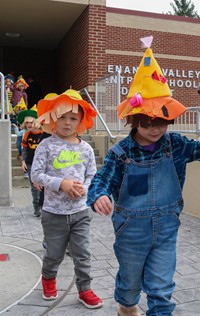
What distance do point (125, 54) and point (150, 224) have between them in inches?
516

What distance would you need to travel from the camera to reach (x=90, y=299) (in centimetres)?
293

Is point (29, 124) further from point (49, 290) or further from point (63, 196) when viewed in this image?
point (49, 290)

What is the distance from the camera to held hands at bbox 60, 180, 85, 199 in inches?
109

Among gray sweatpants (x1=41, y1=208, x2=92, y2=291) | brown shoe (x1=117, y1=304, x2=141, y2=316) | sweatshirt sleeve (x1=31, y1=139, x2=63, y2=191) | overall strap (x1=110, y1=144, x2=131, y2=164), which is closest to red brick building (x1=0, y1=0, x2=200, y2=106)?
sweatshirt sleeve (x1=31, y1=139, x2=63, y2=191)

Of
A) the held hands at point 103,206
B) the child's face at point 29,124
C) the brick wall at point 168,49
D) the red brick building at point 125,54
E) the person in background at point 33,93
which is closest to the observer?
the held hands at point 103,206

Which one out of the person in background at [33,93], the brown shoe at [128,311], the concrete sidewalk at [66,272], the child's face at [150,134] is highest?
the person in background at [33,93]

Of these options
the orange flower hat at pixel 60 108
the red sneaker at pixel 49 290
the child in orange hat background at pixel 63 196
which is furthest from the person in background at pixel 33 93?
the red sneaker at pixel 49 290

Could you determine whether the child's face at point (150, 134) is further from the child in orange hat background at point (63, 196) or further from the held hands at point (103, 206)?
the child in orange hat background at point (63, 196)

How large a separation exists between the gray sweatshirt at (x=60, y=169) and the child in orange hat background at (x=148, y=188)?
672mm

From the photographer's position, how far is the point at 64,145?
3.03 metres

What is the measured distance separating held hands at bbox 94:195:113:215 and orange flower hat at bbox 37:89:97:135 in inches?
40.0

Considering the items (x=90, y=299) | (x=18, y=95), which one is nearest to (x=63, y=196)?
(x=90, y=299)

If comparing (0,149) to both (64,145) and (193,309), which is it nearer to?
(64,145)

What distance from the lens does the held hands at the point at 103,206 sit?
6.98 feet
